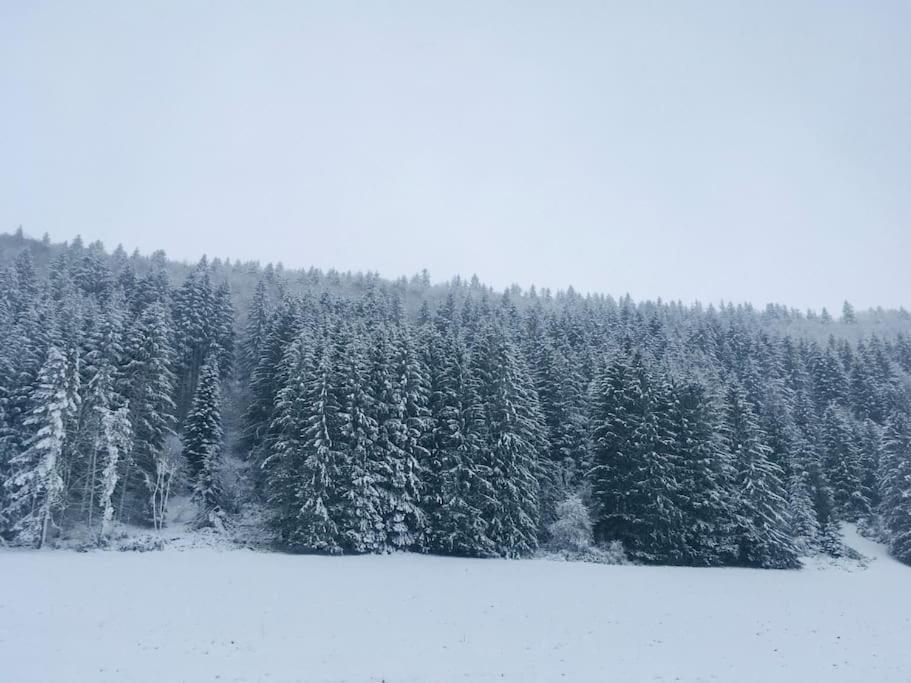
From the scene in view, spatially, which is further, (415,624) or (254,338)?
(254,338)

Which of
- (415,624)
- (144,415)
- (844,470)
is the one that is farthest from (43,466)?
(844,470)

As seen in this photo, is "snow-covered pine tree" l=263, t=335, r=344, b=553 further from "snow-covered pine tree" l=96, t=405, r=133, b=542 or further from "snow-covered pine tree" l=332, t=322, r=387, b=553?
"snow-covered pine tree" l=96, t=405, r=133, b=542

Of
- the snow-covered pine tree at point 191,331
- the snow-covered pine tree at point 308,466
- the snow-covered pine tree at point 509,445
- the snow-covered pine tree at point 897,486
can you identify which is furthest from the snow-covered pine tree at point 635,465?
the snow-covered pine tree at point 191,331

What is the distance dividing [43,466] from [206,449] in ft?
41.1

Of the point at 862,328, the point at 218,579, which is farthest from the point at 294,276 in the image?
the point at 862,328

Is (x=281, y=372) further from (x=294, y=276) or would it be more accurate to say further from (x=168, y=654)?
(x=294, y=276)

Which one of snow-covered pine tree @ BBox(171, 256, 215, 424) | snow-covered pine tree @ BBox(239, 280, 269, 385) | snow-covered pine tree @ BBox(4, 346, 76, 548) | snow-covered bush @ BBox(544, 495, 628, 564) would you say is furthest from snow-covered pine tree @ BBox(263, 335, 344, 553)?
snow-covered pine tree @ BBox(171, 256, 215, 424)

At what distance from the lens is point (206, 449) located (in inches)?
1842

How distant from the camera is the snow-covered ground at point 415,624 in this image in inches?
595

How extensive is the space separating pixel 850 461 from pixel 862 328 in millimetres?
168945

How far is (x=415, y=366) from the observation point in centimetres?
4469

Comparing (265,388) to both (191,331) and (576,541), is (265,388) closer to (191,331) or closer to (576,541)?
(191,331)

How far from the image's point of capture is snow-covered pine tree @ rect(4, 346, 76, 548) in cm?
3578

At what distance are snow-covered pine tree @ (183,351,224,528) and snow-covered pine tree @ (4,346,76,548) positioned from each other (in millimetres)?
9583
